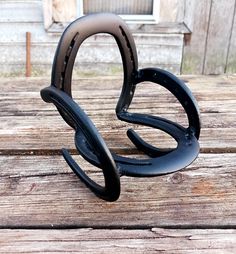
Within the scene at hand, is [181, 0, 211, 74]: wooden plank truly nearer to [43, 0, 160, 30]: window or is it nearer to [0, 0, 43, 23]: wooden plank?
[43, 0, 160, 30]: window

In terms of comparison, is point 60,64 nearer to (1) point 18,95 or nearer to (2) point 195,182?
(2) point 195,182

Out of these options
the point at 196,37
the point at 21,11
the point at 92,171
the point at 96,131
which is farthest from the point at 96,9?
the point at 96,131

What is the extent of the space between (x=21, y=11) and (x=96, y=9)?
0.47 meters

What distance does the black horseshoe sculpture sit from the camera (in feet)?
1.56

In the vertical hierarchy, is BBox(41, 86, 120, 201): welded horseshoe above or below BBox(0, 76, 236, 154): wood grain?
above

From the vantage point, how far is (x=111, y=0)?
2305mm

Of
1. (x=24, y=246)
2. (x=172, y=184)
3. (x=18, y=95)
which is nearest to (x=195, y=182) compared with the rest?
(x=172, y=184)

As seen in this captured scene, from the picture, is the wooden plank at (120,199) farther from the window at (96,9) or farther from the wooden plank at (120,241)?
the window at (96,9)

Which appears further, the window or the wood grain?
the window

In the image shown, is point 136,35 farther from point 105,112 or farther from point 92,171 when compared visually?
point 92,171

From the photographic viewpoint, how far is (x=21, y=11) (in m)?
2.23

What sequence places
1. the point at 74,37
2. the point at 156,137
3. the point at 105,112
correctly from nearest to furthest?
the point at 74,37
the point at 156,137
the point at 105,112

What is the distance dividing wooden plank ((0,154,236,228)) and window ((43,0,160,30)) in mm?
1711

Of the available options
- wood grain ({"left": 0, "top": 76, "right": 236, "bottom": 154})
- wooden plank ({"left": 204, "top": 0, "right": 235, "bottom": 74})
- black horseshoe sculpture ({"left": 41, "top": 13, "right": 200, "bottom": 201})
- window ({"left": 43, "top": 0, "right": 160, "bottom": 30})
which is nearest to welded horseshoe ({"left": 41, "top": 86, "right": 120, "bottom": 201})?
black horseshoe sculpture ({"left": 41, "top": 13, "right": 200, "bottom": 201})
